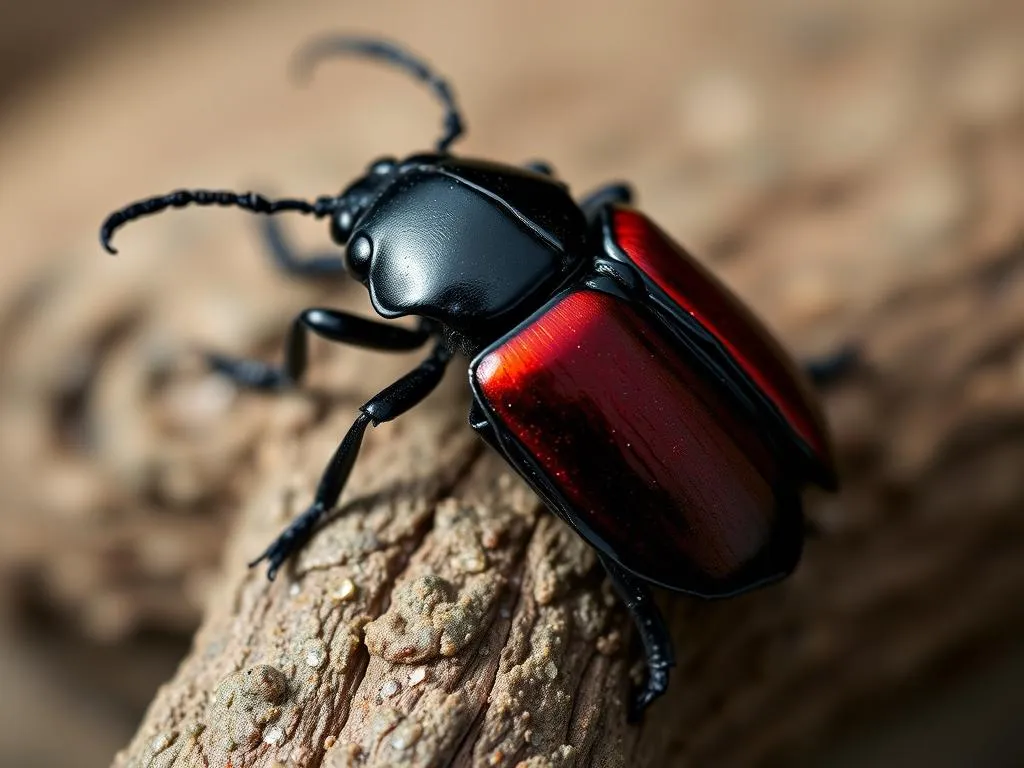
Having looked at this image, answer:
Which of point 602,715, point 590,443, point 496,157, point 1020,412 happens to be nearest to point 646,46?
point 496,157

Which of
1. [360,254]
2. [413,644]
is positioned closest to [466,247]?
[360,254]

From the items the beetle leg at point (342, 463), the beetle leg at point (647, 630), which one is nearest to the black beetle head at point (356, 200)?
the beetle leg at point (342, 463)

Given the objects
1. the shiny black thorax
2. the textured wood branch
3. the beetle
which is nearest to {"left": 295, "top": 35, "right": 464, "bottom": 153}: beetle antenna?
the beetle

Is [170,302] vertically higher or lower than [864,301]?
higher

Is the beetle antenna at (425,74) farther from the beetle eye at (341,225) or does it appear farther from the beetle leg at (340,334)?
the beetle leg at (340,334)

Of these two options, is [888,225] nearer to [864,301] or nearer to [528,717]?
[864,301]

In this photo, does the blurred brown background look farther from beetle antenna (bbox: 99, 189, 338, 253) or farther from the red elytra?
the red elytra

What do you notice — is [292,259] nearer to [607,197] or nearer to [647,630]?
[607,197]
